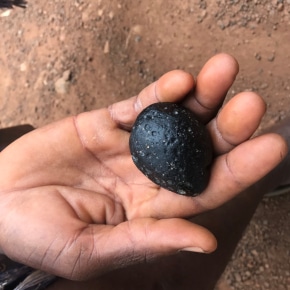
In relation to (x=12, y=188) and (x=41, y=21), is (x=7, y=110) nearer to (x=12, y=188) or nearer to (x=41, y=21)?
(x=41, y=21)

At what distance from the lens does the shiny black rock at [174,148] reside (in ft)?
5.74

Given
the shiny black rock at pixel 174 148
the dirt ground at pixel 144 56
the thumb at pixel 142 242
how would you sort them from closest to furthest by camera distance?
the thumb at pixel 142 242 → the shiny black rock at pixel 174 148 → the dirt ground at pixel 144 56

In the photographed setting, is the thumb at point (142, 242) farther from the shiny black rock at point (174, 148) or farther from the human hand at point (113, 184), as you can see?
the shiny black rock at point (174, 148)

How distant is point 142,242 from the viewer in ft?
5.31

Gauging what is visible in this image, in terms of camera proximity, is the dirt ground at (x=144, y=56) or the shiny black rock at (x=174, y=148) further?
the dirt ground at (x=144, y=56)

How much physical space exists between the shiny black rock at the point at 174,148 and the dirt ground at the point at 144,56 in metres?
1.25

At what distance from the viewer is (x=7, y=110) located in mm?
3686

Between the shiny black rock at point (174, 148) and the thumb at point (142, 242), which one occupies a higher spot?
the shiny black rock at point (174, 148)

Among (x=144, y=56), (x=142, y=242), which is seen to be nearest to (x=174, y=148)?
(x=142, y=242)

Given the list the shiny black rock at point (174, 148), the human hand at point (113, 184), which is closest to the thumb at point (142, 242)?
the human hand at point (113, 184)

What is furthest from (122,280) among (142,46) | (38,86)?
(38,86)

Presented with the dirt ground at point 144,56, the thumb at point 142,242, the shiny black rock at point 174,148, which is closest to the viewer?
the thumb at point 142,242

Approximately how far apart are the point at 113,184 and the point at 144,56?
1.44m

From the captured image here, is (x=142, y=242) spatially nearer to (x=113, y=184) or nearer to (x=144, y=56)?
(x=113, y=184)
